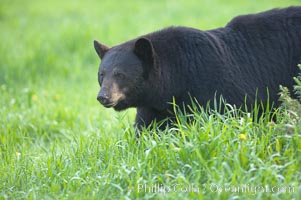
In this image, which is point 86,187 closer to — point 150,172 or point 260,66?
point 150,172

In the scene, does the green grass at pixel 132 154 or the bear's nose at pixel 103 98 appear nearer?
the green grass at pixel 132 154

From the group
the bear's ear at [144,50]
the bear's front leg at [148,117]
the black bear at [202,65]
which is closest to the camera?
the bear's ear at [144,50]

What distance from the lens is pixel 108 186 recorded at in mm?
4695

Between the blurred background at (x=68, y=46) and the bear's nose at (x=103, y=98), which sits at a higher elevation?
the bear's nose at (x=103, y=98)

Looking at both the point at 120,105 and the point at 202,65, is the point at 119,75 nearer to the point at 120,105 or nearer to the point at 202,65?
the point at 120,105

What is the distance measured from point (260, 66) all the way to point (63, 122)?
3.29 m

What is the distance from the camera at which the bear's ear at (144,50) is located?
572 cm

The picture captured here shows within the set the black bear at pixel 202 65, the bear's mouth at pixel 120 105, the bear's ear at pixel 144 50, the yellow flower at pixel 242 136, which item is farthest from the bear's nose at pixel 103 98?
the yellow flower at pixel 242 136

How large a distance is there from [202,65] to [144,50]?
67 centimetres

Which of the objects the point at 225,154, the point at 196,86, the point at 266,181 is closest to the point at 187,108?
the point at 196,86

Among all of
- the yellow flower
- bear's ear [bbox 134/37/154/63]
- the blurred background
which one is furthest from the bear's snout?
the yellow flower

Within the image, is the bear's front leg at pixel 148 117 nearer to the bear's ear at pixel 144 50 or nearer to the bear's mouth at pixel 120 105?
the bear's mouth at pixel 120 105

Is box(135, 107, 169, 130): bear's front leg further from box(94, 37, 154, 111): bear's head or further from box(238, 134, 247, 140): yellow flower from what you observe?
box(238, 134, 247, 140): yellow flower

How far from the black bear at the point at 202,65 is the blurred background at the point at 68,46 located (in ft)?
1.34
